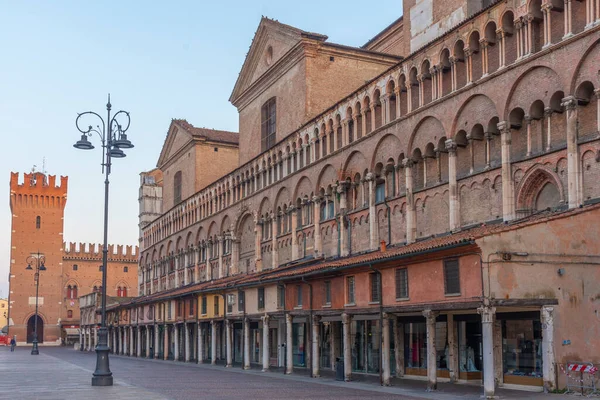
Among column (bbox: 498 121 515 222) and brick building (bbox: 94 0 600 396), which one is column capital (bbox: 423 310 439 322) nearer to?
brick building (bbox: 94 0 600 396)

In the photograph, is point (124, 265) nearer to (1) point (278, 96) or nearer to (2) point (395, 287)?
(1) point (278, 96)

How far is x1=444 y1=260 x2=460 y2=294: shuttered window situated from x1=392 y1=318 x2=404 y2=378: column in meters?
7.15

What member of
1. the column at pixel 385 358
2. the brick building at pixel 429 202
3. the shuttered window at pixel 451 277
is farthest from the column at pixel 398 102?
the shuttered window at pixel 451 277

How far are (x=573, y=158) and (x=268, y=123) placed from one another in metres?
29.5

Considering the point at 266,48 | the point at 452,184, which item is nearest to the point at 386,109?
the point at 452,184

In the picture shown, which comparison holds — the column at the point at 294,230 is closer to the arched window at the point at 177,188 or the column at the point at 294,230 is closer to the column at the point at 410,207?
the column at the point at 410,207

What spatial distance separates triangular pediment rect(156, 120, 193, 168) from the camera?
68.9 m

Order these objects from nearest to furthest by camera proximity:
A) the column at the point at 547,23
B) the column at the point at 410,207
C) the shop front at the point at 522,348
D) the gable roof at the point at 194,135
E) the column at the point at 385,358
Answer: the shop front at the point at 522,348, the column at the point at 547,23, the column at the point at 385,358, the column at the point at 410,207, the gable roof at the point at 194,135

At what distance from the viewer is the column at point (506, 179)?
2623cm

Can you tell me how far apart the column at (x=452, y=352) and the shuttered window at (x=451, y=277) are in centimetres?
410

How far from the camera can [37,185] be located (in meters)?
107

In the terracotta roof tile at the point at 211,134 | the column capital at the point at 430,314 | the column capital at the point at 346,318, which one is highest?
the terracotta roof tile at the point at 211,134

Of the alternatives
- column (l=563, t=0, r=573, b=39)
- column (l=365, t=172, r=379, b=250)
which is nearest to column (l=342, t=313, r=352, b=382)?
column (l=365, t=172, r=379, b=250)

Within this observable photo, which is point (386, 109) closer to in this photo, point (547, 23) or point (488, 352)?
point (547, 23)
